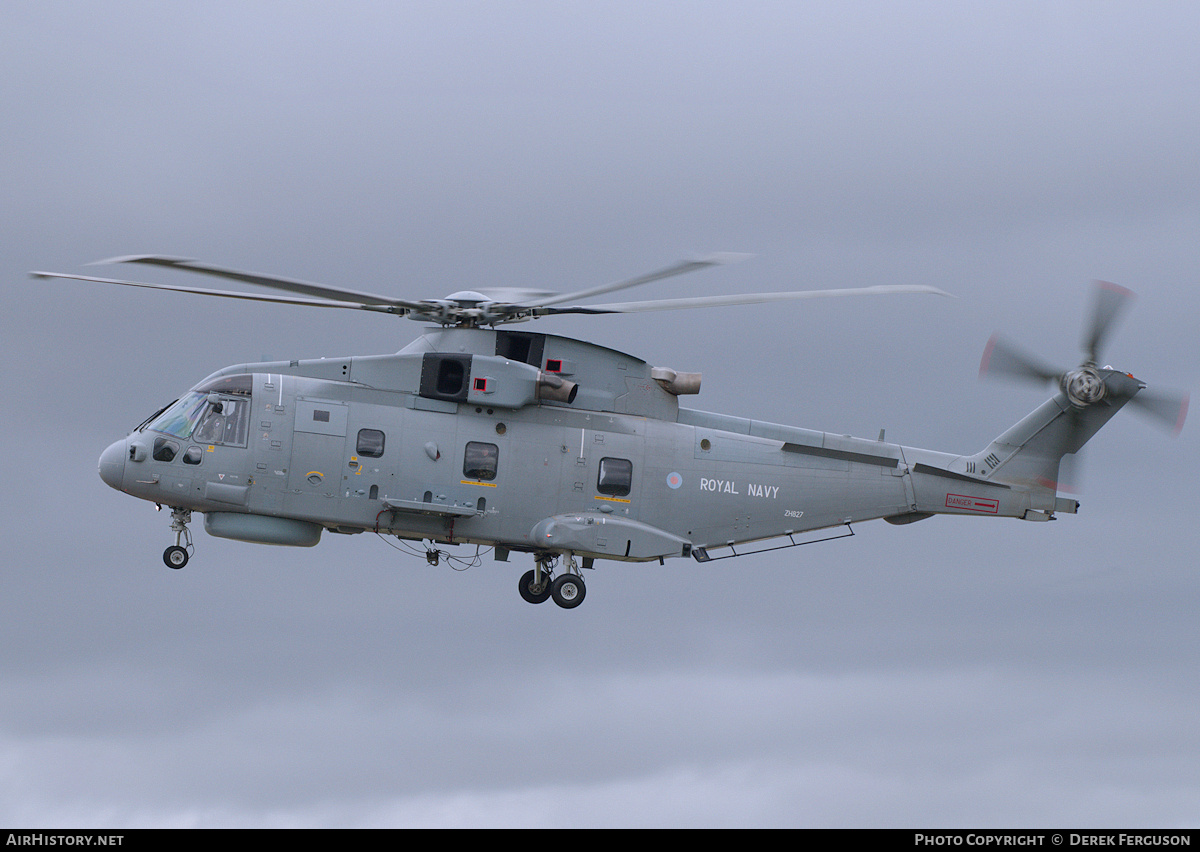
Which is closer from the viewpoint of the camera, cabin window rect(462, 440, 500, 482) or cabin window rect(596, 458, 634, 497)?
cabin window rect(462, 440, 500, 482)

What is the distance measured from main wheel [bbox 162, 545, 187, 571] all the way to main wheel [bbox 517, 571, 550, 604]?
7.55 m

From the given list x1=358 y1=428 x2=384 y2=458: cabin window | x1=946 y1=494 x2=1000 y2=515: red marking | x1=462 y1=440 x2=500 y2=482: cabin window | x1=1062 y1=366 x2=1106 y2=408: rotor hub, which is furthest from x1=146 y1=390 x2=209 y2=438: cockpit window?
x1=1062 y1=366 x2=1106 y2=408: rotor hub

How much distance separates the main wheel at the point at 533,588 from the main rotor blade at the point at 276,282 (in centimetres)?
672

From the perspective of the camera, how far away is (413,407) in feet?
99.5

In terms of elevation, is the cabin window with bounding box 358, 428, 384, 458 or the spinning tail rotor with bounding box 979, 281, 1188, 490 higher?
the spinning tail rotor with bounding box 979, 281, 1188, 490

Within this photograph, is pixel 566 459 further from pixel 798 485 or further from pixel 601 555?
pixel 798 485

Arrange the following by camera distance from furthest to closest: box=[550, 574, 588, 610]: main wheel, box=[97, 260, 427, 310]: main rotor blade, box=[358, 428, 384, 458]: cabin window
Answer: box=[550, 574, 588, 610]: main wheel < box=[358, 428, 384, 458]: cabin window < box=[97, 260, 427, 310]: main rotor blade

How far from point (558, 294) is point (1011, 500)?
12.1m

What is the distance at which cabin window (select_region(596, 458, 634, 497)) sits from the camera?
101 feet

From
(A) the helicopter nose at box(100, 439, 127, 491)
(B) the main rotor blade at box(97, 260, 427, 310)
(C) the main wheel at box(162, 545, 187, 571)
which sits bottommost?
(C) the main wheel at box(162, 545, 187, 571)

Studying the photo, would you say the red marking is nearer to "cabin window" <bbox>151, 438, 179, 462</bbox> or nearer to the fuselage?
the fuselage

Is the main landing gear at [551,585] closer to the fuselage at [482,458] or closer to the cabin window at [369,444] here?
the fuselage at [482,458]

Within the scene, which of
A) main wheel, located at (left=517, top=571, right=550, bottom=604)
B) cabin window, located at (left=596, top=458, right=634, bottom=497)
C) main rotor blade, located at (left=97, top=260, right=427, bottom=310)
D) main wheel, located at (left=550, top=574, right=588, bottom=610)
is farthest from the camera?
main wheel, located at (left=517, top=571, right=550, bottom=604)

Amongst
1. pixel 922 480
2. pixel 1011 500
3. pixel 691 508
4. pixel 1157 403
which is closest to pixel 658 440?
pixel 691 508
